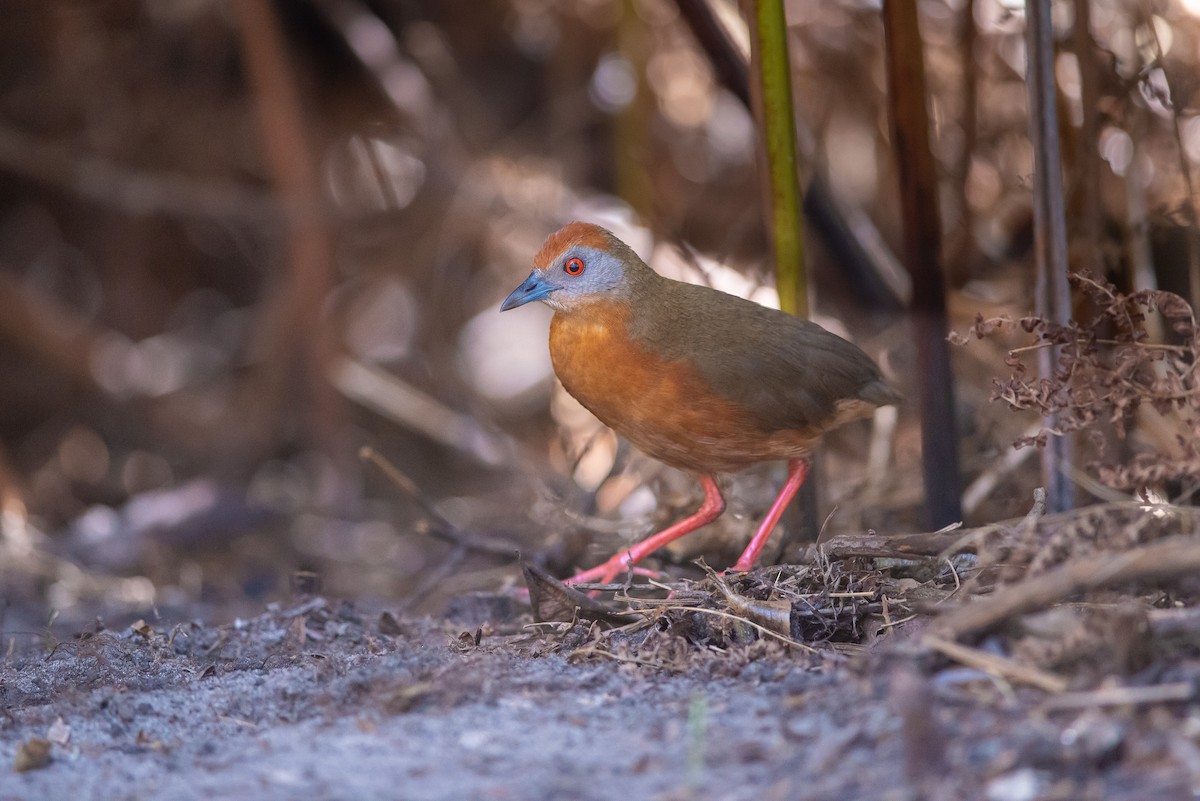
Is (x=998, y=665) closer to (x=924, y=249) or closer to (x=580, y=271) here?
(x=924, y=249)

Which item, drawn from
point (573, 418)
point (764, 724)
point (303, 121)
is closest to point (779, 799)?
point (764, 724)

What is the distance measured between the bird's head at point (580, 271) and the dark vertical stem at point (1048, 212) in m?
1.15

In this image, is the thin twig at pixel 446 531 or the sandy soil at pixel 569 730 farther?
the thin twig at pixel 446 531

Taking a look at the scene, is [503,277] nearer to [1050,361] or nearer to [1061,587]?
[1050,361]

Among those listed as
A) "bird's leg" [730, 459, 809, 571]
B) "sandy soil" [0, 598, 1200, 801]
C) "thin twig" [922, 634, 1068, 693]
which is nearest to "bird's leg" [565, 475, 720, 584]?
"bird's leg" [730, 459, 809, 571]

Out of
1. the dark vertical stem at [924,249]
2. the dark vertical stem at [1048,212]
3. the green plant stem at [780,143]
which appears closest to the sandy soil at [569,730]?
the dark vertical stem at [1048,212]

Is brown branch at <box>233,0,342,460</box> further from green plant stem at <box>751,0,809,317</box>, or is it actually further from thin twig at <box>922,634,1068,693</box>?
thin twig at <box>922,634,1068,693</box>

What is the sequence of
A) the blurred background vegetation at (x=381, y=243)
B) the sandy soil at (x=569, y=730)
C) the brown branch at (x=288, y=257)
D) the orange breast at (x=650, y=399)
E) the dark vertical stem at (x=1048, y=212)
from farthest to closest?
the brown branch at (x=288, y=257)
the blurred background vegetation at (x=381, y=243)
the orange breast at (x=650, y=399)
the dark vertical stem at (x=1048, y=212)
the sandy soil at (x=569, y=730)

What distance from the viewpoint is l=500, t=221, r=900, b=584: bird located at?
342 centimetres

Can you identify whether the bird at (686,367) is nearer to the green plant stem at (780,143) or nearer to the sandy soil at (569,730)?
the green plant stem at (780,143)

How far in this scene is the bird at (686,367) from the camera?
11.2ft

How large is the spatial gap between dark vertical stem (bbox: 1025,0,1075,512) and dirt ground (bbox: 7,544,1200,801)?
3.12ft

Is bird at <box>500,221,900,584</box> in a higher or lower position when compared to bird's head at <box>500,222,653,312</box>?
lower

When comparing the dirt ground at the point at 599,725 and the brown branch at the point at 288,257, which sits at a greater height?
the brown branch at the point at 288,257
